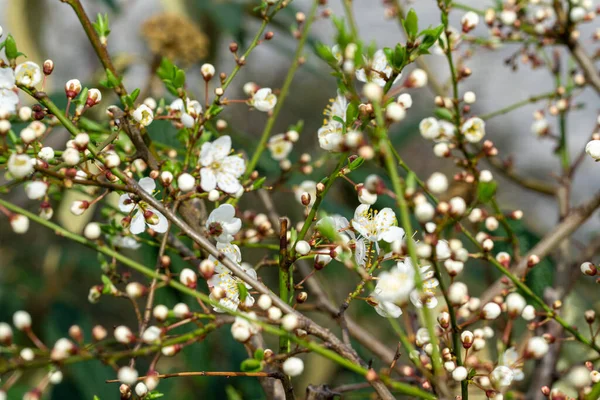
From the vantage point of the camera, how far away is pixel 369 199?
518mm

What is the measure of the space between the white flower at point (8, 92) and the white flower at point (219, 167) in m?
0.18

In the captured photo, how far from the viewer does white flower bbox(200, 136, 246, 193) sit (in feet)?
1.80

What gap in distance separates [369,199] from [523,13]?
0.96 meters

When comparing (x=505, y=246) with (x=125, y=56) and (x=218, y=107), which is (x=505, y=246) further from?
(x=125, y=56)

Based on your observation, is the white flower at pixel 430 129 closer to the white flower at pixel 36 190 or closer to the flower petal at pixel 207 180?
the flower petal at pixel 207 180

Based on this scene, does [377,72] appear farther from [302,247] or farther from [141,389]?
[141,389]

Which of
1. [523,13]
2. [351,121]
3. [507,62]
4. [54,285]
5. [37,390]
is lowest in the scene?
[54,285]

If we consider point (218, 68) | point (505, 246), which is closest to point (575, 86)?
point (505, 246)

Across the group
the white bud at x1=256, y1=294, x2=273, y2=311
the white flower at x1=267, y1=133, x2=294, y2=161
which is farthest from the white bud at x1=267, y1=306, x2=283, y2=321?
the white flower at x1=267, y1=133, x2=294, y2=161

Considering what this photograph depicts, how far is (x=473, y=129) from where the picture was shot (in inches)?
28.8

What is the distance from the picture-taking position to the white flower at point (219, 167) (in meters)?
0.55

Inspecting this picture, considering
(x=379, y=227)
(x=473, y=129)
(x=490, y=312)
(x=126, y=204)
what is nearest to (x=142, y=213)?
(x=126, y=204)

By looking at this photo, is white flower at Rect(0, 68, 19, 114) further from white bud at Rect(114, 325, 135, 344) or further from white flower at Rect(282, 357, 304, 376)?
white flower at Rect(282, 357, 304, 376)

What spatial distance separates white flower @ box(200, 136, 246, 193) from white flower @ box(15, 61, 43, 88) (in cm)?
18
